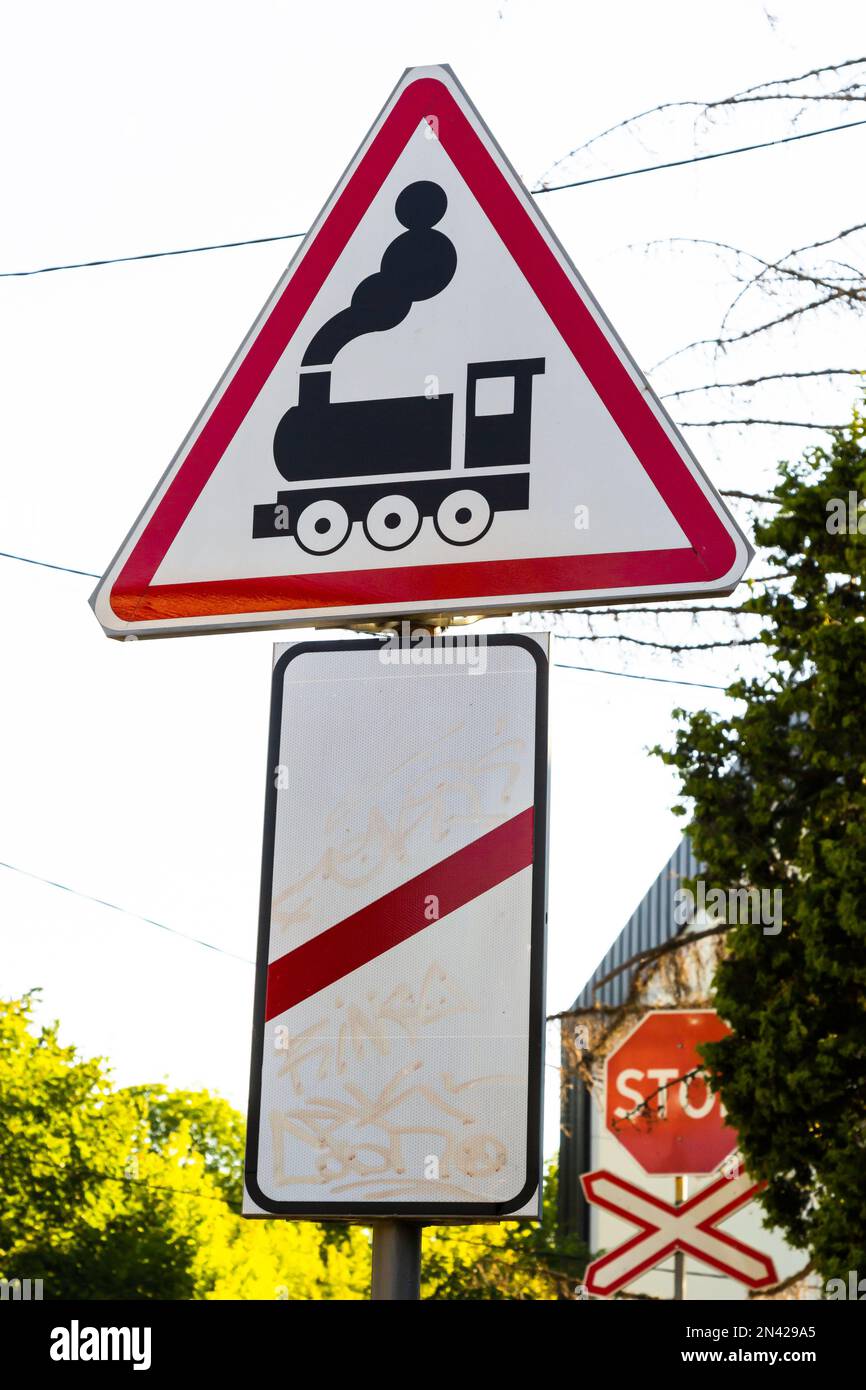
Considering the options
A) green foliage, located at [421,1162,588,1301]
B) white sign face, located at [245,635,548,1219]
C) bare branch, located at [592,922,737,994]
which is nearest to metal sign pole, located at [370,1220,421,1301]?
white sign face, located at [245,635,548,1219]

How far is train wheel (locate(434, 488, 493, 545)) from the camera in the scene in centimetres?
166

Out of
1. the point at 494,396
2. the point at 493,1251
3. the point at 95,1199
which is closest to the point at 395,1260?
the point at 494,396

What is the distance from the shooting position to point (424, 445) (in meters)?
1.69

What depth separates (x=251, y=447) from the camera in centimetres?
179

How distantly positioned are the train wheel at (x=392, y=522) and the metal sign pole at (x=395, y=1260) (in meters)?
0.71

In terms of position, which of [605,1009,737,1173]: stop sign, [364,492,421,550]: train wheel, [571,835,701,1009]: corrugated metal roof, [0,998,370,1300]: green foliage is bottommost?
[0,998,370,1300]: green foliage

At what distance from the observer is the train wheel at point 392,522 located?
66.0 inches

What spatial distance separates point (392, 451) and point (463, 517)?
0.37 feet

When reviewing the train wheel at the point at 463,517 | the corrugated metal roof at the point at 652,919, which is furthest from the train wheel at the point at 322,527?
the corrugated metal roof at the point at 652,919

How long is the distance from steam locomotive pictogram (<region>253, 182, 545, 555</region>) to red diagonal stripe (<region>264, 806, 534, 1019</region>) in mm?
359

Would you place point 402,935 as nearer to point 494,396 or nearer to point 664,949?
point 494,396

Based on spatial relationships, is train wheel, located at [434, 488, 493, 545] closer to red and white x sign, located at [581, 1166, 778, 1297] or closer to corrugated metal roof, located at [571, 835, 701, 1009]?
red and white x sign, located at [581, 1166, 778, 1297]
